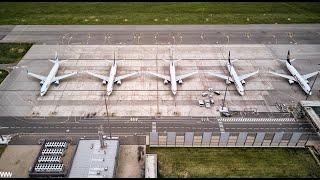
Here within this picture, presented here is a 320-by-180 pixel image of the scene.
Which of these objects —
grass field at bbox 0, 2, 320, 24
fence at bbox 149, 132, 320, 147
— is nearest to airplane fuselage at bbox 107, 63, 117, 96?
fence at bbox 149, 132, 320, 147

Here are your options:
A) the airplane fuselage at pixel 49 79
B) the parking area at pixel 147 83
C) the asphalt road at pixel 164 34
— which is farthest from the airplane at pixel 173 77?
the airplane fuselage at pixel 49 79

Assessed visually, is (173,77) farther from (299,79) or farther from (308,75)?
(308,75)

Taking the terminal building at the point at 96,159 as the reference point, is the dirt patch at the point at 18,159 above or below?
below

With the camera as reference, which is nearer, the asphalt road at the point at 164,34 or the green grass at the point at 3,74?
the green grass at the point at 3,74

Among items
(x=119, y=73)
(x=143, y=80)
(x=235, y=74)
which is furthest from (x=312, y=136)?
(x=119, y=73)

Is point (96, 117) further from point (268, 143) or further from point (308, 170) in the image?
point (308, 170)

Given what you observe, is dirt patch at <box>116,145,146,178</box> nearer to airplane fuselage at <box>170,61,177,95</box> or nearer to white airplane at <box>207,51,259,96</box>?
airplane fuselage at <box>170,61,177,95</box>

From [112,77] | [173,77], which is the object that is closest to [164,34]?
[173,77]

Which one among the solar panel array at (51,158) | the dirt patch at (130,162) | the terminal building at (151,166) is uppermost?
the terminal building at (151,166)

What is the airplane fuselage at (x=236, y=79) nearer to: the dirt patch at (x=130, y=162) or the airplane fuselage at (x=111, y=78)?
the dirt patch at (x=130, y=162)

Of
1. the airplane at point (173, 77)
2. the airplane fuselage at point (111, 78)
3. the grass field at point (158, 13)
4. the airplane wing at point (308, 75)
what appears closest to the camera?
the airplane fuselage at point (111, 78)
